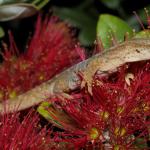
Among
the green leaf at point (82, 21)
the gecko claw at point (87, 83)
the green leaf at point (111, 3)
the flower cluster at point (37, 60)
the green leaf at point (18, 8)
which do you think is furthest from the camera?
the green leaf at point (82, 21)

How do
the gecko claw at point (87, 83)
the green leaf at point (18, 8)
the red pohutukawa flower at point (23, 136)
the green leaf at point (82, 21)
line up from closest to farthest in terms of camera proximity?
the red pohutukawa flower at point (23, 136) < the gecko claw at point (87, 83) < the green leaf at point (18, 8) < the green leaf at point (82, 21)

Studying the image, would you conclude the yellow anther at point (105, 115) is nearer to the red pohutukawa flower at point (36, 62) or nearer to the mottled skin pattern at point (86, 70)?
the mottled skin pattern at point (86, 70)

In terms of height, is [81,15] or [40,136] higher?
[40,136]

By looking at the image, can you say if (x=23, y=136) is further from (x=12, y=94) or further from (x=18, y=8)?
(x=18, y=8)

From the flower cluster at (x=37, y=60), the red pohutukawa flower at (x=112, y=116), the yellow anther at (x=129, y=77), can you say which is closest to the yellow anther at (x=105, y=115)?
the red pohutukawa flower at (x=112, y=116)

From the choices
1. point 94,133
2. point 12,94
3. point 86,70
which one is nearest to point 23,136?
point 94,133

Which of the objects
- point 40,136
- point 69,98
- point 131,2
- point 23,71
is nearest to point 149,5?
point 131,2

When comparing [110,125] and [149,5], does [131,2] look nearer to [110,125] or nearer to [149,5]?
[149,5]
